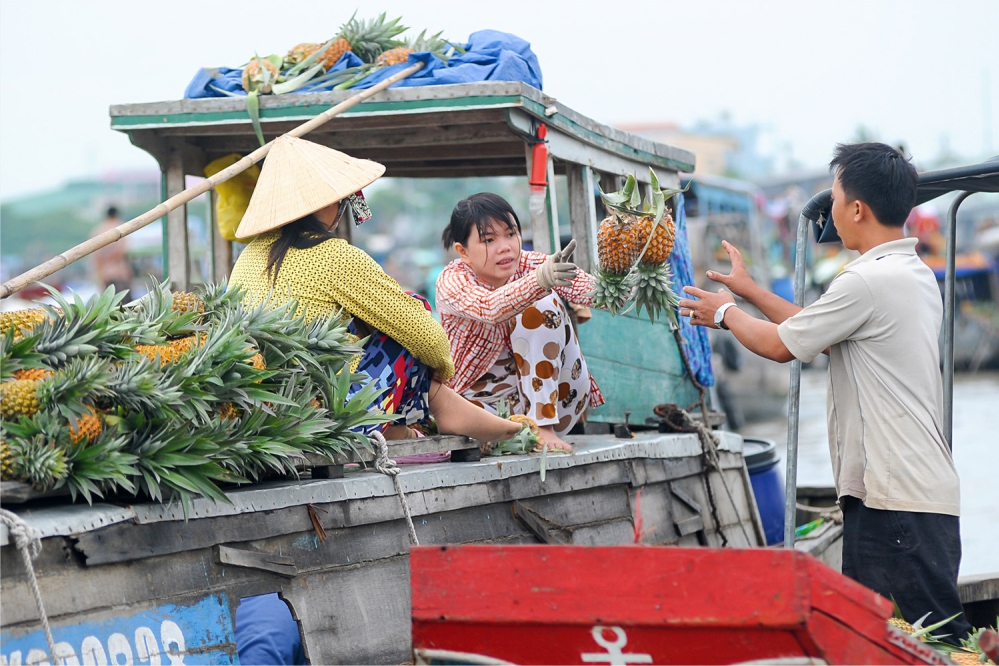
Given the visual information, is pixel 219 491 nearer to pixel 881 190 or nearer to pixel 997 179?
pixel 881 190

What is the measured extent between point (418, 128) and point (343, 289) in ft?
6.20

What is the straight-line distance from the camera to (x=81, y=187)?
246ft

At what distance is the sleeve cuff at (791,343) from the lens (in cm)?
304

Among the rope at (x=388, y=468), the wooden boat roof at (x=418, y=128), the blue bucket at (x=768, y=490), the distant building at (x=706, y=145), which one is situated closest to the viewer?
the rope at (x=388, y=468)

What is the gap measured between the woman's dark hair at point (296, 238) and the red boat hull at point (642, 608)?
1661mm

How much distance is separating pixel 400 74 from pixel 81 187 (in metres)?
77.6

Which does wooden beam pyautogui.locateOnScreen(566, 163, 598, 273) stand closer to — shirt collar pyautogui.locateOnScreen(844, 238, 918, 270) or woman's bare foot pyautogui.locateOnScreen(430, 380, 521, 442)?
woman's bare foot pyautogui.locateOnScreen(430, 380, 521, 442)

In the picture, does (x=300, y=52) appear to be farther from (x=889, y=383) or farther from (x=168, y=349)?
(x=889, y=383)

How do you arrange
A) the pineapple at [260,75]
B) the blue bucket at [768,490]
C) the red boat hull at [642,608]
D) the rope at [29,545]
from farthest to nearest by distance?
the blue bucket at [768,490]
the pineapple at [260,75]
the rope at [29,545]
the red boat hull at [642,608]

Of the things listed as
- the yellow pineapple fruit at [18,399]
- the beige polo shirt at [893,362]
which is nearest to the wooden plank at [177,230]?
the yellow pineapple fruit at [18,399]

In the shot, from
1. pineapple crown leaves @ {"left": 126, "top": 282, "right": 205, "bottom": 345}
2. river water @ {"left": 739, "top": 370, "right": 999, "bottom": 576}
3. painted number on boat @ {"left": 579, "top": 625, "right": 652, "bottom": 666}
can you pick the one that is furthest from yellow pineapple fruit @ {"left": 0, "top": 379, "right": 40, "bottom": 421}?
river water @ {"left": 739, "top": 370, "right": 999, "bottom": 576}

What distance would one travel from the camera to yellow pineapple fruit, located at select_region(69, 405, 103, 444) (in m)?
2.62

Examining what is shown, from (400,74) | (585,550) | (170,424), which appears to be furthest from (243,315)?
(400,74)

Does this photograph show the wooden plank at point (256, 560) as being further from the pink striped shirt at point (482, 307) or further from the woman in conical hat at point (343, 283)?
the pink striped shirt at point (482, 307)
